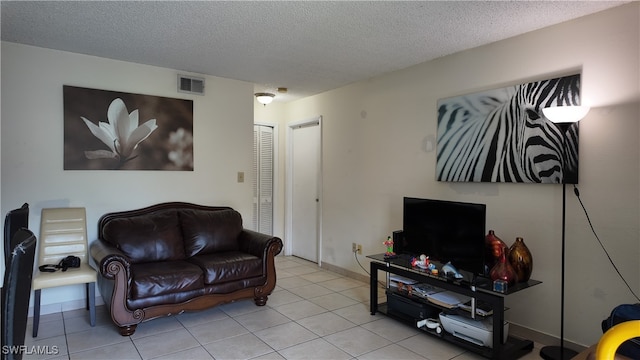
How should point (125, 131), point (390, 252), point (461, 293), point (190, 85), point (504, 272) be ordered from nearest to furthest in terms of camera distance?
point (504, 272) → point (461, 293) → point (390, 252) → point (125, 131) → point (190, 85)

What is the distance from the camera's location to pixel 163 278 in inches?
123

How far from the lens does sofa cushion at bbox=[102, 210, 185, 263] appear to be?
347cm

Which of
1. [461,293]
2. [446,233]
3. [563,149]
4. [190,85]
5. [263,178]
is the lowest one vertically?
[461,293]

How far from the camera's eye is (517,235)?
10.1 feet

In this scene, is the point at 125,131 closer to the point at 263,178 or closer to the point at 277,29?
the point at 277,29

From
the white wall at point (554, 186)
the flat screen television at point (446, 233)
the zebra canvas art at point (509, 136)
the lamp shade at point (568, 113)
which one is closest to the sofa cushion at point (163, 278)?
the flat screen television at point (446, 233)

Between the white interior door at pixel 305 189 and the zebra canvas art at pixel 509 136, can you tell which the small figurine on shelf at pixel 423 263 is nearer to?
the zebra canvas art at pixel 509 136

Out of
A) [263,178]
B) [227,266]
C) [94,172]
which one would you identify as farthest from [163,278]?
[263,178]

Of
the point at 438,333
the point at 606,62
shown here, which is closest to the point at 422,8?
the point at 606,62

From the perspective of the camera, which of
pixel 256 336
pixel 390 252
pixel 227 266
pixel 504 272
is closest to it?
pixel 504 272

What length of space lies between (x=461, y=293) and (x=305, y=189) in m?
3.22

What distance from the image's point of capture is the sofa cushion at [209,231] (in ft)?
12.6

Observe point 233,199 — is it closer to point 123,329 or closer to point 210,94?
point 210,94

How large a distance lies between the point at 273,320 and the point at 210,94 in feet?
8.67
